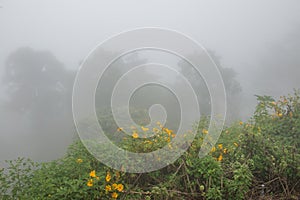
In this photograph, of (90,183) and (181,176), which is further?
(181,176)

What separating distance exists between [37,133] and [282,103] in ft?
13.3

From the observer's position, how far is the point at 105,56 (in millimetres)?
3053

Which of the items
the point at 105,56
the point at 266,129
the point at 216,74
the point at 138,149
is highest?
the point at 105,56

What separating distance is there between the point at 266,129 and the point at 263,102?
1.51 ft

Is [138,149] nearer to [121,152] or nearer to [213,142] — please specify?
[121,152]

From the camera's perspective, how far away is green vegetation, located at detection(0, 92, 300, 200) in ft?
6.74

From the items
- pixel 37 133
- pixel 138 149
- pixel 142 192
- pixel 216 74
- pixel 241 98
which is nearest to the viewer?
pixel 142 192

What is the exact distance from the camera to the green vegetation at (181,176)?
2055mm

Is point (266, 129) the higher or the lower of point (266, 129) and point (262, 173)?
the higher

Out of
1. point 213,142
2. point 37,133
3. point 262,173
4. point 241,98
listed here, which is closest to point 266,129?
point 262,173

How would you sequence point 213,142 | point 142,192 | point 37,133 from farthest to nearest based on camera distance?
point 37,133, point 213,142, point 142,192

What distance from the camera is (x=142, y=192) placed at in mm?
2100

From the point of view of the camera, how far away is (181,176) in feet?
7.32

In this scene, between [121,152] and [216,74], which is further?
[216,74]
